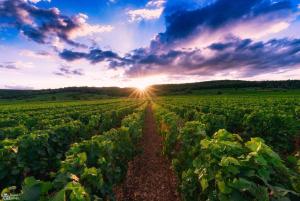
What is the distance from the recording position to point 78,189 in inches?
134

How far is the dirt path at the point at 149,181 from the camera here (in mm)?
8836

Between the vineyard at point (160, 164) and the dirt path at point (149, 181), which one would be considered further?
the dirt path at point (149, 181)

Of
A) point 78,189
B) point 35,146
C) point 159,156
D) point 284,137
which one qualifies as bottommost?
point 159,156

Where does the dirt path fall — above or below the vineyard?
below

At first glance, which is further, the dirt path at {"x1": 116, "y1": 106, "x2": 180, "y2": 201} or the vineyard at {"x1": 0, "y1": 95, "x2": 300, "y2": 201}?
the dirt path at {"x1": 116, "y1": 106, "x2": 180, "y2": 201}

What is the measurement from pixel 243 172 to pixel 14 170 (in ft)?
18.0

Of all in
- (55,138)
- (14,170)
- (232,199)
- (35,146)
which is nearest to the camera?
(232,199)

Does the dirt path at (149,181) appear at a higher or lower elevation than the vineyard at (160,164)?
lower

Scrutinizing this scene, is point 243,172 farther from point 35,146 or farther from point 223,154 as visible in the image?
point 35,146

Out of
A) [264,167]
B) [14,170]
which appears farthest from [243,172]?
[14,170]

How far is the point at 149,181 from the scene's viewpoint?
33.2 ft

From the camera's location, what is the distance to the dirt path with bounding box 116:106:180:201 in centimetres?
884

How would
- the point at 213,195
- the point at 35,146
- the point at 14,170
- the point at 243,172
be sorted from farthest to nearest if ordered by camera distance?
the point at 35,146
the point at 14,170
the point at 213,195
the point at 243,172

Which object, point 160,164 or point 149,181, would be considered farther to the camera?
point 160,164
